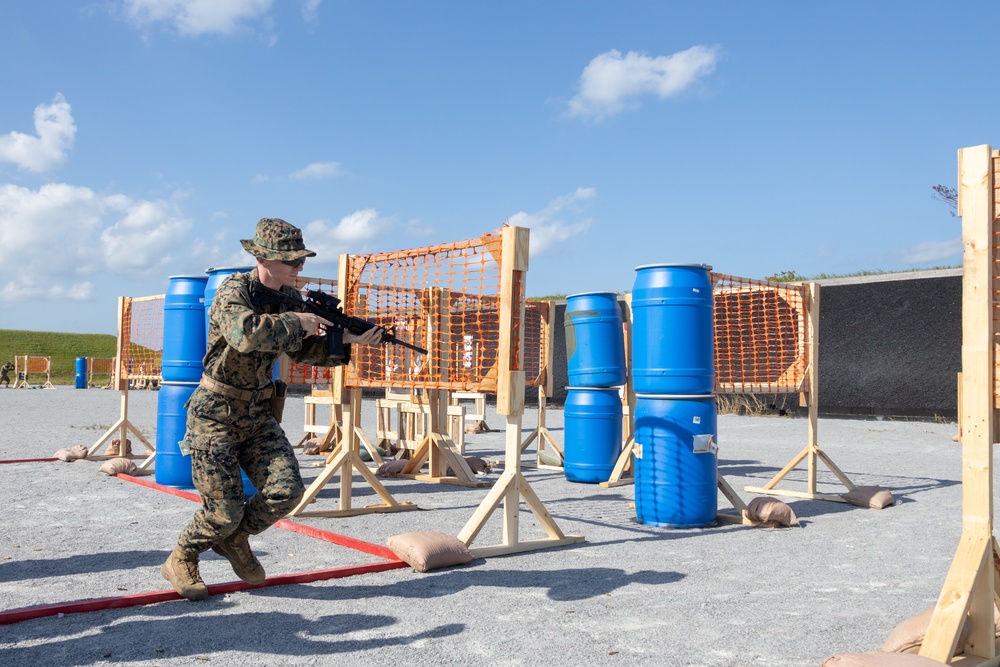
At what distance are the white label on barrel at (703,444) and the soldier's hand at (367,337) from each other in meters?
2.81

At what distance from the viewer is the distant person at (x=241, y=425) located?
4105 millimetres

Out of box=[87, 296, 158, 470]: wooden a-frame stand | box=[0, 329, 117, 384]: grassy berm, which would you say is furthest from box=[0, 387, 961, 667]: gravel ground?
box=[0, 329, 117, 384]: grassy berm

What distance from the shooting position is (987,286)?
333cm

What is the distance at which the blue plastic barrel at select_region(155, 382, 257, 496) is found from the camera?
8.18 metres

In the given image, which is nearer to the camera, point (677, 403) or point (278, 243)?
point (278, 243)

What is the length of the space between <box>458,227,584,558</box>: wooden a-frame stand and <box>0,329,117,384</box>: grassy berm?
48.9 metres

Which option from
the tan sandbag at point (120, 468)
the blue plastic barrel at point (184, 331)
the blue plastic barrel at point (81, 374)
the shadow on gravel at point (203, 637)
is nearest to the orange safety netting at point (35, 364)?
the blue plastic barrel at point (81, 374)

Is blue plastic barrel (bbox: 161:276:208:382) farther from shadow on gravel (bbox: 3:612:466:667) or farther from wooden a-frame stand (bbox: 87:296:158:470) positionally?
shadow on gravel (bbox: 3:612:466:667)

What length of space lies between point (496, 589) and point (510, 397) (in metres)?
1.26

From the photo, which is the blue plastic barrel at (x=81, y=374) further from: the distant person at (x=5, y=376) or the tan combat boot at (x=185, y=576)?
the tan combat boot at (x=185, y=576)

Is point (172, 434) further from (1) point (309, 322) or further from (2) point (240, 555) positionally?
(1) point (309, 322)

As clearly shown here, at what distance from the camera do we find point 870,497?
7594mm

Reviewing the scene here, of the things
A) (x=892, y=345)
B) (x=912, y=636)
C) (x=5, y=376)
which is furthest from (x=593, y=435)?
(x=5, y=376)

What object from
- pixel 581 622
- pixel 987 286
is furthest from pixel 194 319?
pixel 987 286
